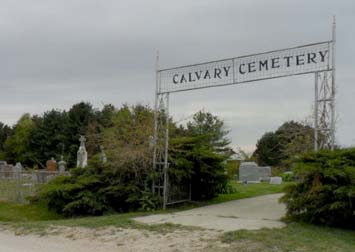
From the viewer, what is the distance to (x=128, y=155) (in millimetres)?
13914

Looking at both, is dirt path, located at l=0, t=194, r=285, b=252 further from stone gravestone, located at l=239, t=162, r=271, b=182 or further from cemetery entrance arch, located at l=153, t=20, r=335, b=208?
stone gravestone, located at l=239, t=162, r=271, b=182

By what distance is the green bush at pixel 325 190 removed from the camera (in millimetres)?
9609

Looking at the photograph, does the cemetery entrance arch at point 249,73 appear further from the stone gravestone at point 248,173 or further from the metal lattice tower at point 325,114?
the stone gravestone at point 248,173

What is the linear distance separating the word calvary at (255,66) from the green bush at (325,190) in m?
2.44

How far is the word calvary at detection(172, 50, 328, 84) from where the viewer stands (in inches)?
451

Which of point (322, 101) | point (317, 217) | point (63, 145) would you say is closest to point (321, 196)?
point (317, 217)

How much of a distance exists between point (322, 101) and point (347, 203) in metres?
2.77

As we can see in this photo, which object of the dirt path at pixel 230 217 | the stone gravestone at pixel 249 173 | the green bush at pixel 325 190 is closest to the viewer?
the green bush at pixel 325 190

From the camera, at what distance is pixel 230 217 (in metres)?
11.6

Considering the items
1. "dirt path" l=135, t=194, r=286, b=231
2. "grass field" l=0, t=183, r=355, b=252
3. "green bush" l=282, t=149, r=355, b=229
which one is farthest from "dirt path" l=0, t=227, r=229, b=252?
"green bush" l=282, t=149, r=355, b=229

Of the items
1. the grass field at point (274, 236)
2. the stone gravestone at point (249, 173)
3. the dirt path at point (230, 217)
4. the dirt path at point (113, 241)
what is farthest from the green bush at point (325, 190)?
the stone gravestone at point (249, 173)

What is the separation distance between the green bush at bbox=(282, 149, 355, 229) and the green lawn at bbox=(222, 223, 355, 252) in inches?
13.3

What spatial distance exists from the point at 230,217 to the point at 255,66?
407cm

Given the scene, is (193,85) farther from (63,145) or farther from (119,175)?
(63,145)
